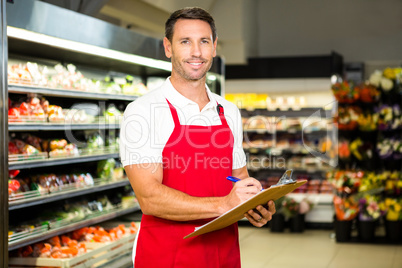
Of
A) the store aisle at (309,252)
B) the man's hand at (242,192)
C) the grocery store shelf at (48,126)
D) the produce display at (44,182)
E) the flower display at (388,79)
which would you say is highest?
the flower display at (388,79)

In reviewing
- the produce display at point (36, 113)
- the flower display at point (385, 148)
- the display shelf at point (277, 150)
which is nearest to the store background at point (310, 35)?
the display shelf at point (277, 150)

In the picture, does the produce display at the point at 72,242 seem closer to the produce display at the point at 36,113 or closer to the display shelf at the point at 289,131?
the produce display at the point at 36,113

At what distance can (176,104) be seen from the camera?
74.6 inches

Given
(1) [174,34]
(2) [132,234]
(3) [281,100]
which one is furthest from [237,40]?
(1) [174,34]

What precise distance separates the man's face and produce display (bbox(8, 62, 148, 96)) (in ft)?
6.56

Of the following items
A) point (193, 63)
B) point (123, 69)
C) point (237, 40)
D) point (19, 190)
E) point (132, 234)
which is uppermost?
point (237, 40)

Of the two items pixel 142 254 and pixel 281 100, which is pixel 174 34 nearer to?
pixel 142 254

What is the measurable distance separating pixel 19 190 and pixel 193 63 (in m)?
2.44

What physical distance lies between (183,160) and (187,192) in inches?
4.6

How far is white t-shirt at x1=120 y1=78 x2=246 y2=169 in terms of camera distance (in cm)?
176

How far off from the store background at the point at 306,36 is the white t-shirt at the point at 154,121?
7309 millimetres

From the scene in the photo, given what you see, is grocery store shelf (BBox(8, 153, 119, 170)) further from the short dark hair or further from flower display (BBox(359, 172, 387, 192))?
flower display (BBox(359, 172, 387, 192))

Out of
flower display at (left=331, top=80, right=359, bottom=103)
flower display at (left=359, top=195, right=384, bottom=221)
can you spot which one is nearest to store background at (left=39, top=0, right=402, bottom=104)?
flower display at (left=331, top=80, right=359, bottom=103)

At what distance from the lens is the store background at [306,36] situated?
916 cm
